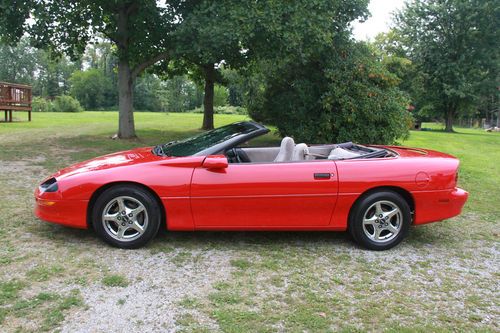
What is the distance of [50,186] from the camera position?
4.27 meters

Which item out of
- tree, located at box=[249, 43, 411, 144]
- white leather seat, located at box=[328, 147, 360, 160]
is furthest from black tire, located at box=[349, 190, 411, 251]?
tree, located at box=[249, 43, 411, 144]

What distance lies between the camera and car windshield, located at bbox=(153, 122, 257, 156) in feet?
15.1

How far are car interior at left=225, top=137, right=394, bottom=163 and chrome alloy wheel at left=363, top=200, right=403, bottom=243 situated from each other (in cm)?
56

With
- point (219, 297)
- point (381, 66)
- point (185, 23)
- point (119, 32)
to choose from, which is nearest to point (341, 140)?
point (381, 66)

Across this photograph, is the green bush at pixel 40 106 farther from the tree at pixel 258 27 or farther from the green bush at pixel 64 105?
the tree at pixel 258 27

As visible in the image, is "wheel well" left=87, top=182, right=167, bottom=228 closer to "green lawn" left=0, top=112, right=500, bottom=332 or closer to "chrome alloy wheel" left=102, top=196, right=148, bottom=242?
"chrome alloy wheel" left=102, top=196, right=148, bottom=242

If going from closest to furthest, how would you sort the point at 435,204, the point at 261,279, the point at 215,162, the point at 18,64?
the point at 261,279 < the point at 215,162 < the point at 435,204 < the point at 18,64

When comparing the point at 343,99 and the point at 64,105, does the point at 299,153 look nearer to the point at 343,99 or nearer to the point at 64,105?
the point at 343,99

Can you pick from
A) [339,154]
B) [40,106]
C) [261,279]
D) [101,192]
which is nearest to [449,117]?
[339,154]

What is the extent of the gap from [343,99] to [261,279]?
8.34 metres

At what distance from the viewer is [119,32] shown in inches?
515

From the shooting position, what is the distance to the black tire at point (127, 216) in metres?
4.16

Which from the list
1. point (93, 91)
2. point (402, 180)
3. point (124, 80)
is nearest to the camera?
point (402, 180)

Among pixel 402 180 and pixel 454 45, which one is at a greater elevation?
pixel 454 45
